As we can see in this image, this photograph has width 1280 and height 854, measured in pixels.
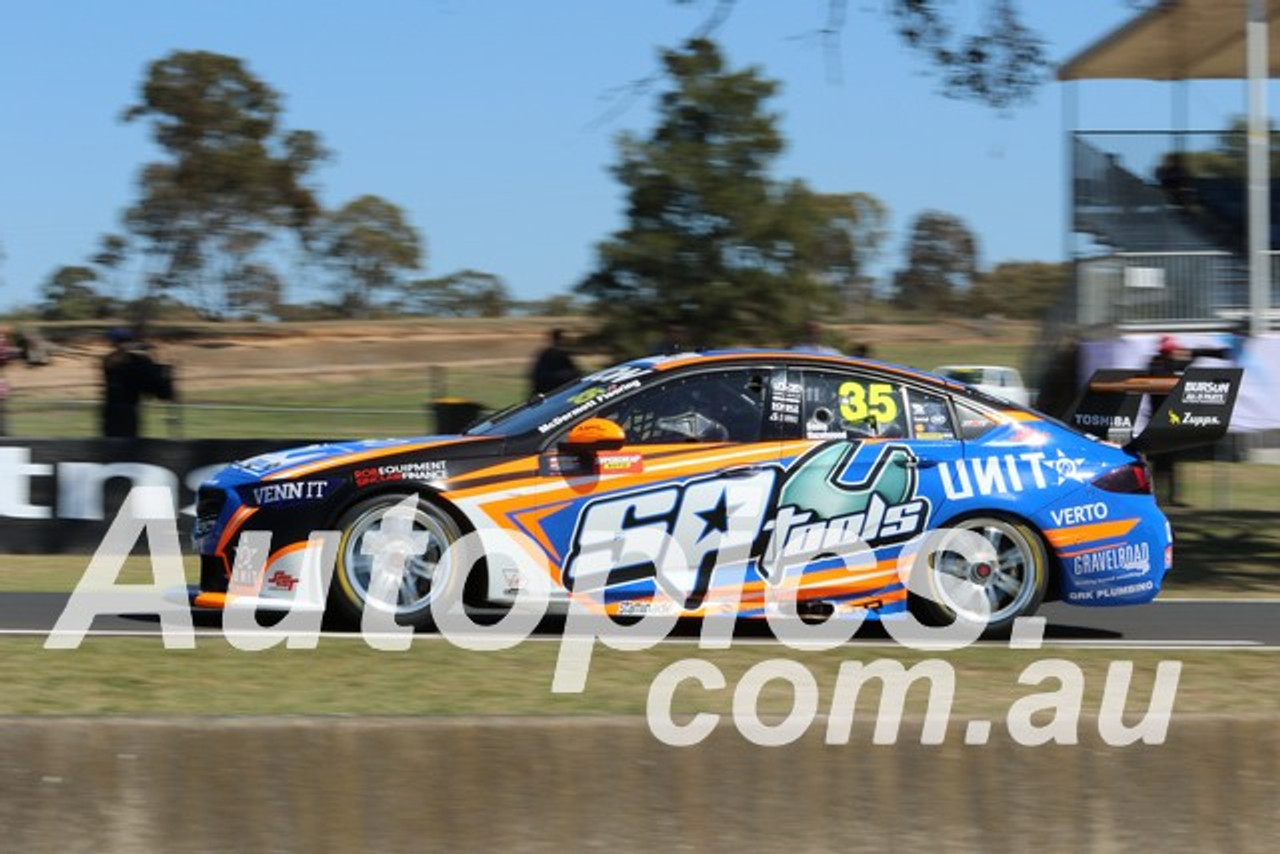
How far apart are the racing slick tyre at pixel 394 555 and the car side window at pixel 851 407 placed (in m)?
1.87

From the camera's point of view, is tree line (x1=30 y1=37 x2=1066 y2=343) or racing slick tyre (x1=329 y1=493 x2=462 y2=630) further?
tree line (x1=30 y1=37 x2=1066 y2=343)

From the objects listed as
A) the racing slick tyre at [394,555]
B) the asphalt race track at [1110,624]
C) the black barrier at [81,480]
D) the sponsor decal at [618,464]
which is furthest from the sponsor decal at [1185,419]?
the black barrier at [81,480]

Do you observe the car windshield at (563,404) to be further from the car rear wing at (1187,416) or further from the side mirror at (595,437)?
the car rear wing at (1187,416)

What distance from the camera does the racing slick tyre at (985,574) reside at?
30.1ft

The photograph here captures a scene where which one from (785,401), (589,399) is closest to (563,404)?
(589,399)

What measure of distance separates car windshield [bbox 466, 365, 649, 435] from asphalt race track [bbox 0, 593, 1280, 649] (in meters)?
1.00

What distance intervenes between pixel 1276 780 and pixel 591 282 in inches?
1214

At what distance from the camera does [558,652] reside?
8.04 metres

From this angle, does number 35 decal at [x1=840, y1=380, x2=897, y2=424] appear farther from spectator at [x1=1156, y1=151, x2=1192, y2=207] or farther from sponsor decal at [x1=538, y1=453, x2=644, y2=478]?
spectator at [x1=1156, y1=151, x2=1192, y2=207]

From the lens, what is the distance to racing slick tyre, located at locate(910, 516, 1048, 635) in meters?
9.17

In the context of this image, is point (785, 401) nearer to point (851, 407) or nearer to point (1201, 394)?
point (851, 407)

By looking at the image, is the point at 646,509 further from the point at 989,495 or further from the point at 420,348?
the point at 420,348

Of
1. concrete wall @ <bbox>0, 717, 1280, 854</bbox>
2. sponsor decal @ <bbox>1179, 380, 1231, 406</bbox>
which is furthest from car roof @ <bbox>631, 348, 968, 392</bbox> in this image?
concrete wall @ <bbox>0, 717, 1280, 854</bbox>

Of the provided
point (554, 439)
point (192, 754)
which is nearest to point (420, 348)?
point (554, 439)
